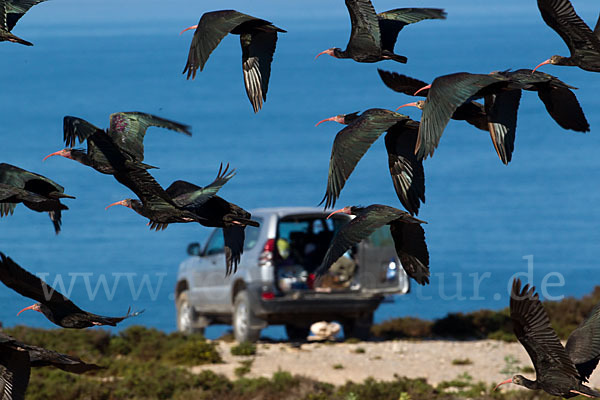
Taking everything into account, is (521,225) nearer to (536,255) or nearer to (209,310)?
(536,255)

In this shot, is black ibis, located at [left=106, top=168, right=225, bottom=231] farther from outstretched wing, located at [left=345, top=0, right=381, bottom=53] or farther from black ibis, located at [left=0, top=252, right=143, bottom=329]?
outstretched wing, located at [left=345, top=0, right=381, bottom=53]

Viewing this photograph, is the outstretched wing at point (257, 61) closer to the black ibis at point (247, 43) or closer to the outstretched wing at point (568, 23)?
the black ibis at point (247, 43)

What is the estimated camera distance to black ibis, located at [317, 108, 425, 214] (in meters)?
6.39

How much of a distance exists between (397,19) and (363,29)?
20.9 inches

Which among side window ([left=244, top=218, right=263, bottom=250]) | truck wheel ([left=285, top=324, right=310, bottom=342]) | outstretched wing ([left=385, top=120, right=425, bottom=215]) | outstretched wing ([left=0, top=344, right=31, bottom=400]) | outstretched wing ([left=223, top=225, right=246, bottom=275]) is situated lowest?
truck wheel ([left=285, top=324, right=310, bottom=342])

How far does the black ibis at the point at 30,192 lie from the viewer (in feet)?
20.2

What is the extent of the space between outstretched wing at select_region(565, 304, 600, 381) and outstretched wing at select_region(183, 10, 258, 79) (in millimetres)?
2738

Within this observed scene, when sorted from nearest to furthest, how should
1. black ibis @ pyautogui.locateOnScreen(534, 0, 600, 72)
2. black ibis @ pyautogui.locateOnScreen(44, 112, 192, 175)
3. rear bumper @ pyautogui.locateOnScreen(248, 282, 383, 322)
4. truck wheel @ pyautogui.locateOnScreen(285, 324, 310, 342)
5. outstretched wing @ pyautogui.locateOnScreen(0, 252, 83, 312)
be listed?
outstretched wing @ pyautogui.locateOnScreen(0, 252, 83, 312), black ibis @ pyautogui.locateOnScreen(44, 112, 192, 175), black ibis @ pyautogui.locateOnScreen(534, 0, 600, 72), rear bumper @ pyautogui.locateOnScreen(248, 282, 383, 322), truck wheel @ pyautogui.locateOnScreen(285, 324, 310, 342)

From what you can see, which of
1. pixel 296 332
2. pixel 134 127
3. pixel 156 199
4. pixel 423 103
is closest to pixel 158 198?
pixel 156 199

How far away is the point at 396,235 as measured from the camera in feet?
22.0

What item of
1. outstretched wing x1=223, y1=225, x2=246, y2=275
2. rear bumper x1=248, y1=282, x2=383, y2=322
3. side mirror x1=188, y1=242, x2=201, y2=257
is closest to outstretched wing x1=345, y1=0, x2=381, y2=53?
outstretched wing x1=223, y1=225, x2=246, y2=275

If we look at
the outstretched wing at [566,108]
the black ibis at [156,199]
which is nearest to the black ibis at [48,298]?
the black ibis at [156,199]

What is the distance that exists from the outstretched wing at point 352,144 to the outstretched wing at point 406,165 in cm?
18

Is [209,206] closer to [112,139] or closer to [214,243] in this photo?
[112,139]
